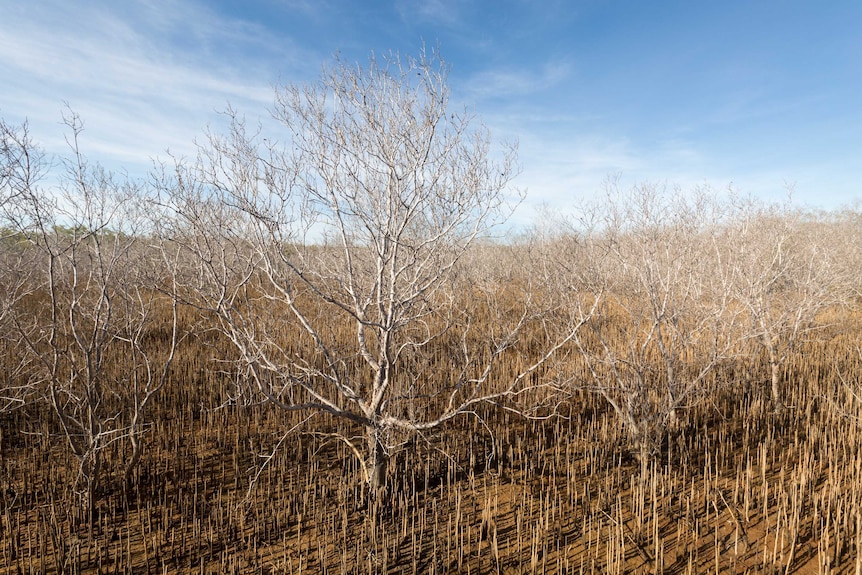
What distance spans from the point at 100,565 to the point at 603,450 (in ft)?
12.4

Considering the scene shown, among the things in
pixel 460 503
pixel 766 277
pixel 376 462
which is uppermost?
pixel 766 277

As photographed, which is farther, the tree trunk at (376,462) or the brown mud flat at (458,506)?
the tree trunk at (376,462)

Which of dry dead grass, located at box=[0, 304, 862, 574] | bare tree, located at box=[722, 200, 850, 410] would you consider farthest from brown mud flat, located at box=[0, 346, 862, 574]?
bare tree, located at box=[722, 200, 850, 410]

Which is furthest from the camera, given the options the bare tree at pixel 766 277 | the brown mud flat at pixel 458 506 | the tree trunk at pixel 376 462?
the bare tree at pixel 766 277

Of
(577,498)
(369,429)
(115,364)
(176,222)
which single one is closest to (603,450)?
(577,498)

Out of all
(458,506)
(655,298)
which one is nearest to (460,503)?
(458,506)

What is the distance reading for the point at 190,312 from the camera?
10883mm

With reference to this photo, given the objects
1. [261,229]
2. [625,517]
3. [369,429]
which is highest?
[261,229]

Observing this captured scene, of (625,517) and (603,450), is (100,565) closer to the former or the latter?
(625,517)

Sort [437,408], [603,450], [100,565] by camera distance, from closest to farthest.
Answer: [100,565]
[603,450]
[437,408]

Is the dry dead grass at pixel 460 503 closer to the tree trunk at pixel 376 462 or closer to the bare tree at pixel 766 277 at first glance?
the tree trunk at pixel 376 462

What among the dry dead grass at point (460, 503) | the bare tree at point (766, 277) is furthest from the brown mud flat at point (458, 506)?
the bare tree at point (766, 277)

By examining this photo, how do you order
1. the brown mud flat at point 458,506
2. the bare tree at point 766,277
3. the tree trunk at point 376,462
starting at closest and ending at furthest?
1. the brown mud flat at point 458,506
2. the tree trunk at point 376,462
3. the bare tree at point 766,277

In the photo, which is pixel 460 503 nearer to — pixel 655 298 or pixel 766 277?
pixel 655 298
